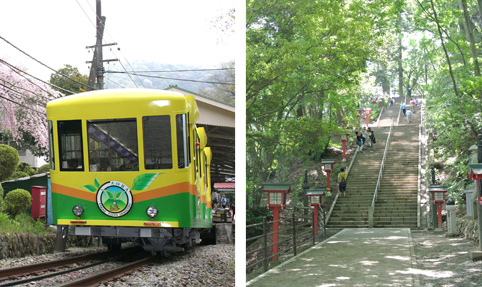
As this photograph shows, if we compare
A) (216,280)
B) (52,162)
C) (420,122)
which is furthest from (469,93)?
(52,162)

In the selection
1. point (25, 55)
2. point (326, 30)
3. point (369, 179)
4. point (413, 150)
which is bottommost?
point (369, 179)

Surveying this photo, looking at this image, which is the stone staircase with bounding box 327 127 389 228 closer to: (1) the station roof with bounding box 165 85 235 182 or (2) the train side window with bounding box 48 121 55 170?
(1) the station roof with bounding box 165 85 235 182

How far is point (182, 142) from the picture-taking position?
3.33m

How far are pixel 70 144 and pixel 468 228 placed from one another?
211 inches

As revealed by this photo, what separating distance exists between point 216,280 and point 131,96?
153cm

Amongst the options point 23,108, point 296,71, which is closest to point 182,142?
point 23,108

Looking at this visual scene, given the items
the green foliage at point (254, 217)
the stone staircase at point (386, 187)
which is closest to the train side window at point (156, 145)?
the green foliage at point (254, 217)

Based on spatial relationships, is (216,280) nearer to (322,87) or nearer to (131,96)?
(131,96)

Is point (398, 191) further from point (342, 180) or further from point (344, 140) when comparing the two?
point (344, 140)

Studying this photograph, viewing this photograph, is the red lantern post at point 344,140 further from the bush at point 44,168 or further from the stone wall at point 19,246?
the stone wall at point 19,246

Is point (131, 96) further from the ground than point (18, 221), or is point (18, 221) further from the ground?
point (131, 96)

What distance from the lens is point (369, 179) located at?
27.6ft

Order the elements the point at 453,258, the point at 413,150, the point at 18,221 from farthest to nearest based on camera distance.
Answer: the point at 413,150, the point at 453,258, the point at 18,221

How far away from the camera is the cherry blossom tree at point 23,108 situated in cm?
352
